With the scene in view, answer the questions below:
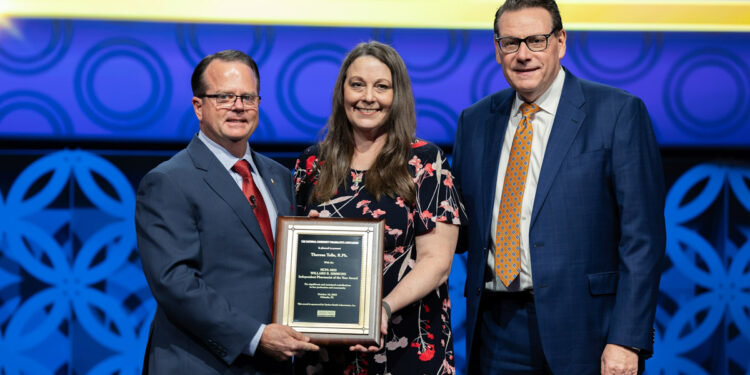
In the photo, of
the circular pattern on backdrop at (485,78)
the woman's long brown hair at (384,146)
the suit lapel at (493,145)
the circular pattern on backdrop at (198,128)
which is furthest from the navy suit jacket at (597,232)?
the circular pattern on backdrop at (198,128)

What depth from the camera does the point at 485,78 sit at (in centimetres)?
404

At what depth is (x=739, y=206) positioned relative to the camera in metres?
4.13

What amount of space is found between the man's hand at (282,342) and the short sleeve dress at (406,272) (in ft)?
0.90

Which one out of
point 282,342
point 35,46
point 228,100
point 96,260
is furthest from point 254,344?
point 35,46

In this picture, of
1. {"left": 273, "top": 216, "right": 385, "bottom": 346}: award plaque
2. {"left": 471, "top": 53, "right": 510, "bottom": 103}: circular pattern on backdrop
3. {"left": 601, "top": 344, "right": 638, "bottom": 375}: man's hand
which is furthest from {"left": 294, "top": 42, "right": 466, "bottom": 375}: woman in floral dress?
{"left": 471, "top": 53, "right": 510, "bottom": 103}: circular pattern on backdrop

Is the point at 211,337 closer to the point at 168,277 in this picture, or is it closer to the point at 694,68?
the point at 168,277

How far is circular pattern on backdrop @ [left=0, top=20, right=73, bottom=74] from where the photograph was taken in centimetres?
394

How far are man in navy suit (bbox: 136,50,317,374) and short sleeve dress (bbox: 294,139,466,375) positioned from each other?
0.23m

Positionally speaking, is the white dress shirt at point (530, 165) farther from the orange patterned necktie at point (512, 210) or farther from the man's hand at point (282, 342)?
the man's hand at point (282, 342)

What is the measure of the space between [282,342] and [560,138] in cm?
109

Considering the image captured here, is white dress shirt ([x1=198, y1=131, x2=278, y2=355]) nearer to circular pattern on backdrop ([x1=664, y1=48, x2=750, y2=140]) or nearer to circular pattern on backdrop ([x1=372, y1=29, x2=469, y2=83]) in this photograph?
circular pattern on backdrop ([x1=372, y1=29, x2=469, y2=83])

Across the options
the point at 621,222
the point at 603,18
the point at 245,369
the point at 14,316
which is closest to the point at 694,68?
the point at 603,18

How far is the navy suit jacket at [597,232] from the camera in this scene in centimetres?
234

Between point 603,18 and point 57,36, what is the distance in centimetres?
290
